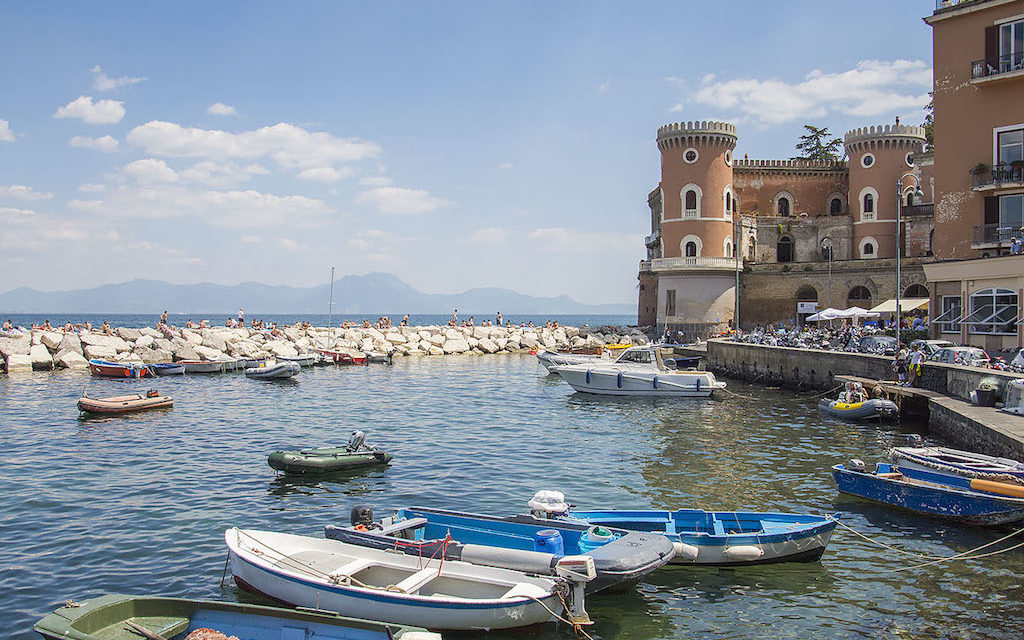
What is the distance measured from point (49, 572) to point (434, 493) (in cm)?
Result: 645

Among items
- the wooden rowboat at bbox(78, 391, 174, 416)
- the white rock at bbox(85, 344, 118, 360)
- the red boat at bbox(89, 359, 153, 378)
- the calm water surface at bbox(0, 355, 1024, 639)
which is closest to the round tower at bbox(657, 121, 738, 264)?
the calm water surface at bbox(0, 355, 1024, 639)

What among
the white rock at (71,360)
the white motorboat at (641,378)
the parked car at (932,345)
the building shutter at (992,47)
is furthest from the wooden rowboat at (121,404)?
the building shutter at (992,47)

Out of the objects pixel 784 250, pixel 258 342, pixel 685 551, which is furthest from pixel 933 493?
pixel 784 250

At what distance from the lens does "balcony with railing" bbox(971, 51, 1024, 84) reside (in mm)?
27406

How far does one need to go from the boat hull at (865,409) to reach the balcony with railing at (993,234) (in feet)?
32.2

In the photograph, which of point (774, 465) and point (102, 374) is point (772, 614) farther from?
point (102, 374)

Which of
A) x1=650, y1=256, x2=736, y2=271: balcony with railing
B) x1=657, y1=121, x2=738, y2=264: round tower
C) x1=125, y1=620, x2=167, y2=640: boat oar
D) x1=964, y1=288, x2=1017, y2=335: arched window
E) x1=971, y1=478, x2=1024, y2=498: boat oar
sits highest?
x1=657, y1=121, x2=738, y2=264: round tower

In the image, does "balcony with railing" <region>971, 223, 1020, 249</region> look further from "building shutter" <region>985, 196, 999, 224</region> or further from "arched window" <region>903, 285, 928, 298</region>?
"arched window" <region>903, 285, 928, 298</region>

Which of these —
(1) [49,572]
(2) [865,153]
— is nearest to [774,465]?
(1) [49,572]

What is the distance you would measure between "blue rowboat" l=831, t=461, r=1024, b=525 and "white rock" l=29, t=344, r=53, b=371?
3799 cm

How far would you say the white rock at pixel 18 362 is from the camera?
3684 cm

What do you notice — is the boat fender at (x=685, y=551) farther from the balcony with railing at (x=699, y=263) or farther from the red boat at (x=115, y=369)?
the balcony with railing at (x=699, y=263)

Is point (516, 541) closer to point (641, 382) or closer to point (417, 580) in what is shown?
point (417, 580)

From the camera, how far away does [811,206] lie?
57.7 m
